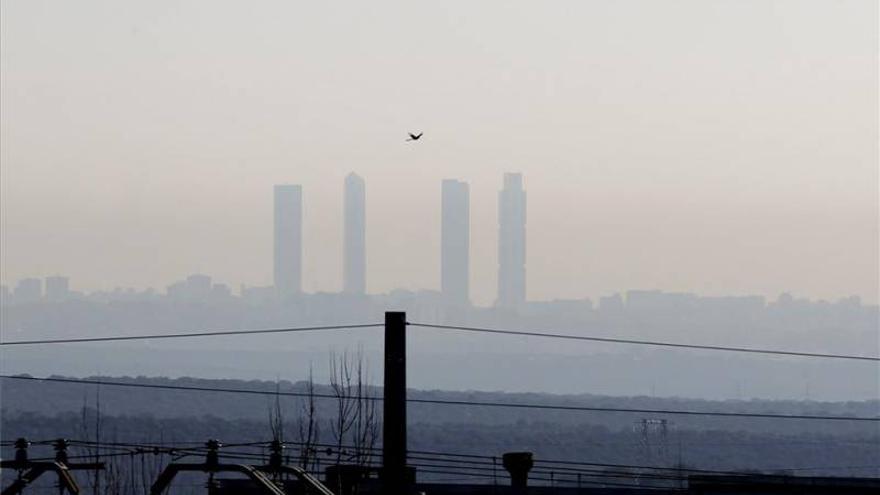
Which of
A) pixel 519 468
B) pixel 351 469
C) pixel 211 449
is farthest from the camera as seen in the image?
pixel 519 468

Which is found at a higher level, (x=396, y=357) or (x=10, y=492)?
(x=396, y=357)

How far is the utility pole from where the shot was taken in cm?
2623

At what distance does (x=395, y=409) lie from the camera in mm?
26391

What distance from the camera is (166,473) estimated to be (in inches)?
1017

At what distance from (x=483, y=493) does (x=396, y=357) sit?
20195 mm

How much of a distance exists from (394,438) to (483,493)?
20.1m

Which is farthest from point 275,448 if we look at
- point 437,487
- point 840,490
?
point 840,490

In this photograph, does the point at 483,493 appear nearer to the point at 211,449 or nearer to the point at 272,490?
the point at 211,449

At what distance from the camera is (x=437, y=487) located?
2037 inches

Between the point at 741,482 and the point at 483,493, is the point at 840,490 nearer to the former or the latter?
the point at 741,482

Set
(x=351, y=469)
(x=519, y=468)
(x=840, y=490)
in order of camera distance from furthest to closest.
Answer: (x=840, y=490), (x=519, y=468), (x=351, y=469)

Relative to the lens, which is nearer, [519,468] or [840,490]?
[519,468]

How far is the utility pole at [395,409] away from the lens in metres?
26.2

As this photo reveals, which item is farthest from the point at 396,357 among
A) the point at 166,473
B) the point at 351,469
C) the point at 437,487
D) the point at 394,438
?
the point at 437,487
